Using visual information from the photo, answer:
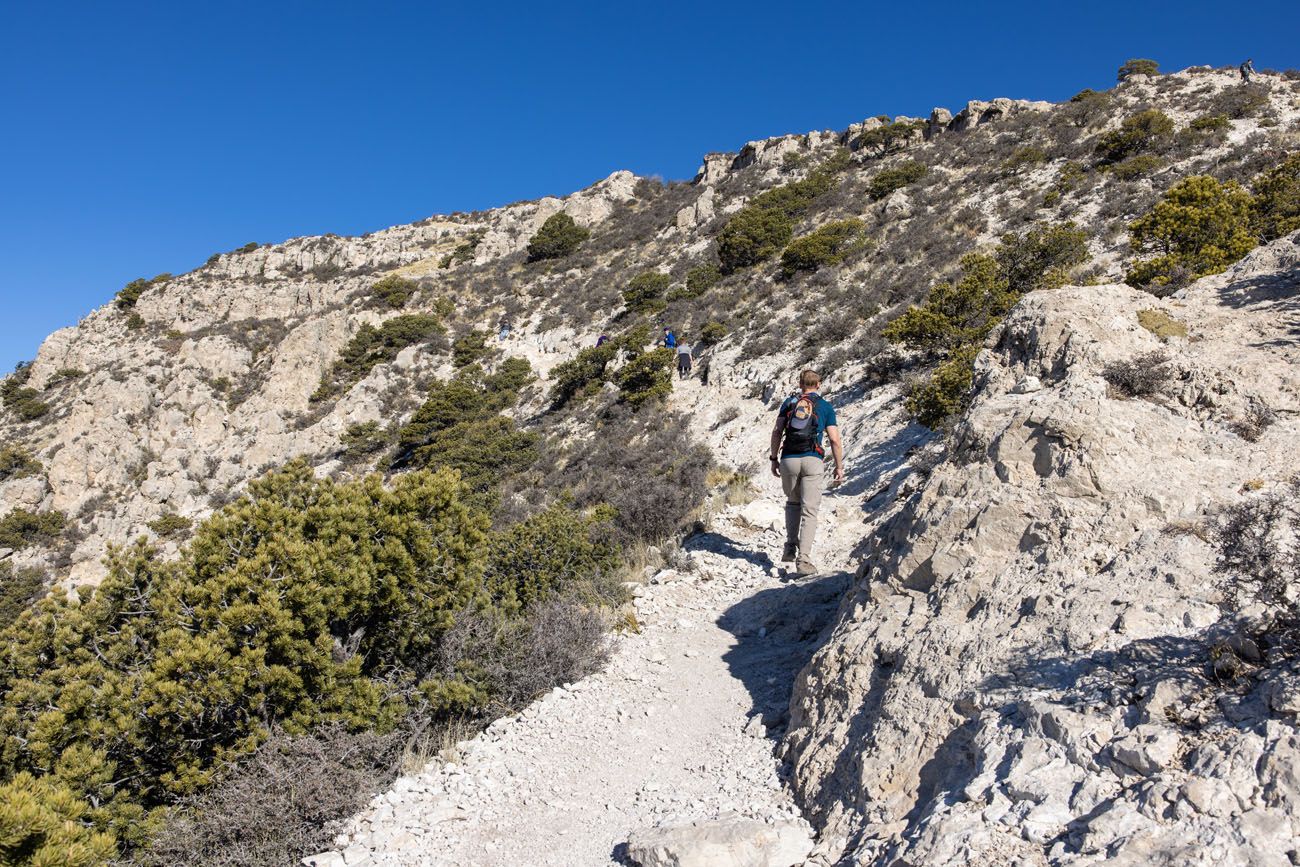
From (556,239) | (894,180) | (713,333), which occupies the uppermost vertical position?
(556,239)

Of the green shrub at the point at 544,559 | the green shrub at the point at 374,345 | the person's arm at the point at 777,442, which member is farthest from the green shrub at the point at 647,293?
the person's arm at the point at 777,442

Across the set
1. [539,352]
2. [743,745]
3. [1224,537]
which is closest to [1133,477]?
[1224,537]

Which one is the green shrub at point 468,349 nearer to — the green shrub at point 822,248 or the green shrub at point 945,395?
the green shrub at point 822,248

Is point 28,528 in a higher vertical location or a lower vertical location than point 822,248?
lower

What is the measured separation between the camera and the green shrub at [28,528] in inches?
1010

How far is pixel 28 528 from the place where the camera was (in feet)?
86.4

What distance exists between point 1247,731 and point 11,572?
32.4 meters

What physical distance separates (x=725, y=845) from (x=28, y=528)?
34103 mm

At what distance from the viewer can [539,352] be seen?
29453 mm

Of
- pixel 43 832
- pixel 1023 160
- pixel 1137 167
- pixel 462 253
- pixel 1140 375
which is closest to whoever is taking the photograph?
pixel 43 832

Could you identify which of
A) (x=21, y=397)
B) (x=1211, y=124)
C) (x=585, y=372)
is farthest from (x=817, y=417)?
(x=21, y=397)

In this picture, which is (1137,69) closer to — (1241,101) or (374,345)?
(1241,101)

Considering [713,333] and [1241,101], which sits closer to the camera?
[713,333]

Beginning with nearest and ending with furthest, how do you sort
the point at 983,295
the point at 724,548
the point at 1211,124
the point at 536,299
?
the point at 724,548 → the point at 983,295 → the point at 1211,124 → the point at 536,299
